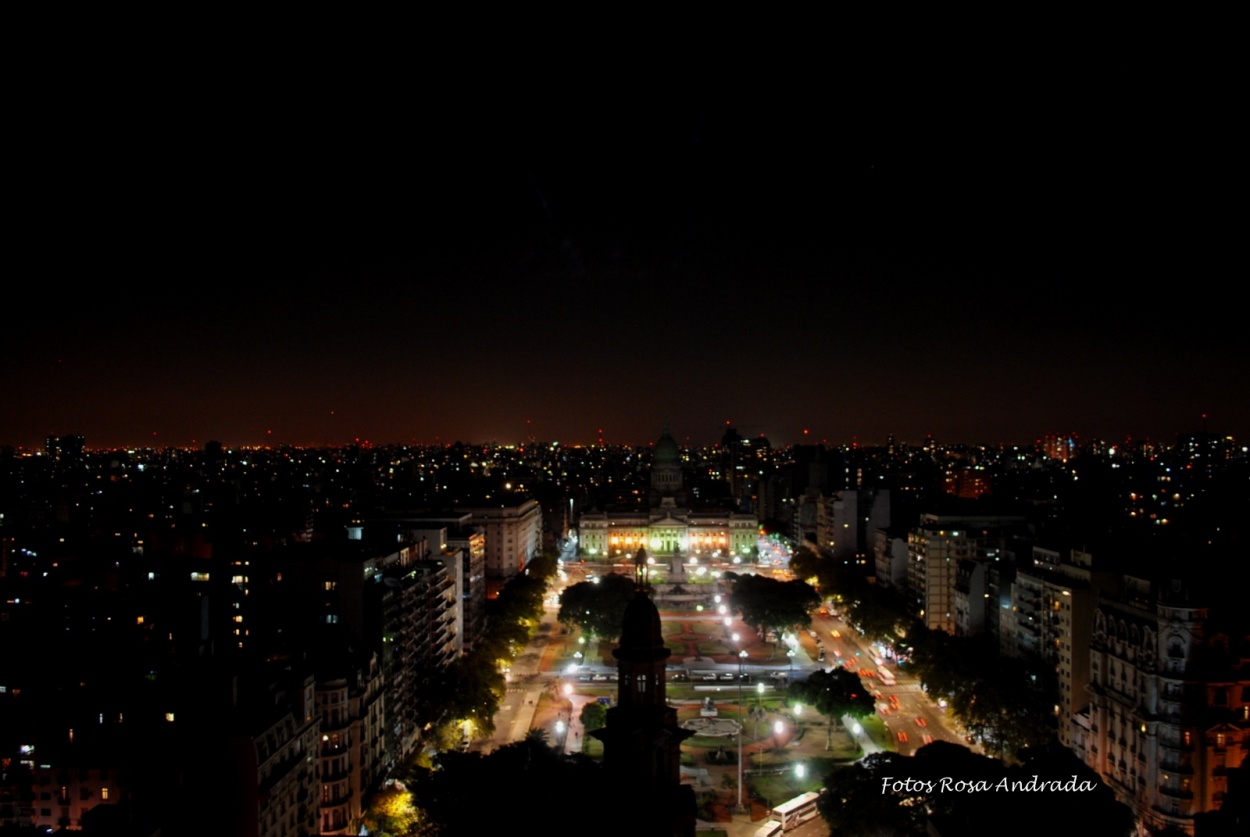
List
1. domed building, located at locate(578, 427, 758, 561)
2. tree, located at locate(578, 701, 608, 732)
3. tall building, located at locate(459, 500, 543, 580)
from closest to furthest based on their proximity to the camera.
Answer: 1. tree, located at locate(578, 701, 608, 732)
2. tall building, located at locate(459, 500, 543, 580)
3. domed building, located at locate(578, 427, 758, 561)

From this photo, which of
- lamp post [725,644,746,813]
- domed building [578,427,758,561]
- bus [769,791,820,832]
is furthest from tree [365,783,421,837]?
domed building [578,427,758,561]

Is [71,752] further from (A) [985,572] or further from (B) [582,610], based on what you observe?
(A) [985,572]

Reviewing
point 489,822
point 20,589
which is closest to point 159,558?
point 20,589

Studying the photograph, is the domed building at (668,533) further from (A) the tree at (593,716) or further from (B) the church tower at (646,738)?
(B) the church tower at (646,738)

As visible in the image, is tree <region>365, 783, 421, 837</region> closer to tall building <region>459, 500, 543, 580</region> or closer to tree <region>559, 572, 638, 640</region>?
tree <region>559, 572, 638, 640</region>

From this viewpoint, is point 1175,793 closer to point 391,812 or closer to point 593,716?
point 593,716

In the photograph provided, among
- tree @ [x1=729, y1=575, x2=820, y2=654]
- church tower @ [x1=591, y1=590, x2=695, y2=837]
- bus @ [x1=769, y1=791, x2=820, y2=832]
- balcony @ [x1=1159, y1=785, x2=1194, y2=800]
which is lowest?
bus @ [x1=769, y1=791, x2=820, y2=832]
